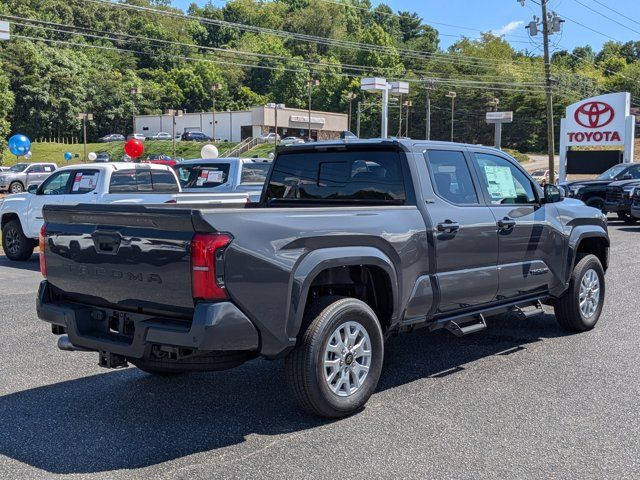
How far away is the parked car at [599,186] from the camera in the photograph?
70.0 ft

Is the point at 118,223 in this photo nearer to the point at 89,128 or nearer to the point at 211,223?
the point at 211,223

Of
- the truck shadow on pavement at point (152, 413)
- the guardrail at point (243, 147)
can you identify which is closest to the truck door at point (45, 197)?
the truck shadow on pavement at point (152, 413)

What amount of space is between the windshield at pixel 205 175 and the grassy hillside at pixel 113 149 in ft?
241

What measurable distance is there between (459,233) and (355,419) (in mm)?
1809

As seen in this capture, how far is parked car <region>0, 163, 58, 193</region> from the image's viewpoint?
125 feet

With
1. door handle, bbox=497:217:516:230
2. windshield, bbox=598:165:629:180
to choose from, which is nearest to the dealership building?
windshield, bbox=598:165:629:180

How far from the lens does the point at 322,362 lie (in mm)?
4617

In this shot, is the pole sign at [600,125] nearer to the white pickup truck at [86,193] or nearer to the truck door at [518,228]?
the white pickup truck at [86,193]

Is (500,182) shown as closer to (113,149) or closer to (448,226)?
(448,226)

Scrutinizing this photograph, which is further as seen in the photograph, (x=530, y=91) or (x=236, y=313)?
(x=530, y=91)

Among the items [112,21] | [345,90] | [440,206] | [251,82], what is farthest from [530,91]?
[440,206]

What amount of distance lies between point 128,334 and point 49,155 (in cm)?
9708

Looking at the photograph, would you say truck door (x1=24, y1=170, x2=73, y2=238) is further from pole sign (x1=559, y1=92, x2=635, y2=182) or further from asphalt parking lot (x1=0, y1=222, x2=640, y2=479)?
pole sign (x1=559, y1=92, x2=635, y2=182)

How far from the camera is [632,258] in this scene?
529 inches
